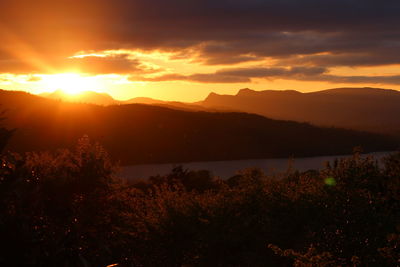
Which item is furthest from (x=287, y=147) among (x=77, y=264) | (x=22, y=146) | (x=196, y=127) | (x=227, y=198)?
(x=77, y=264)

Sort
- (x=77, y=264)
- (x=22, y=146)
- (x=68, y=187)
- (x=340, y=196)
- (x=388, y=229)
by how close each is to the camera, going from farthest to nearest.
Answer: (x=22, y=146), (x=68, y=187), (x=340, y=196), (x=388, y=229), (x=77, y=264)

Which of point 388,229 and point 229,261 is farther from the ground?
point 388,229

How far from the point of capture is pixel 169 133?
10331 centimetres

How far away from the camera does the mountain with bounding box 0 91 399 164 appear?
286 ft

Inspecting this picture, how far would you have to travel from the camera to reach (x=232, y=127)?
113 m

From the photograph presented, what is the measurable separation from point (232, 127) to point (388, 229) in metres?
101

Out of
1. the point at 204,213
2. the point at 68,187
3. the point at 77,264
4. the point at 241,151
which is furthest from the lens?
the point at 241,151

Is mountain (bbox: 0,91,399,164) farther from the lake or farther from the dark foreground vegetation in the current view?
the dark foreground vegetation

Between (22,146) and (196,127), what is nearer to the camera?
(22,146)

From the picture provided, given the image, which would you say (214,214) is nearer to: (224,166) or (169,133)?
(224,166)

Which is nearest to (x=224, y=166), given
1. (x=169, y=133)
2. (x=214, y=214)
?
(x=169, y=133)

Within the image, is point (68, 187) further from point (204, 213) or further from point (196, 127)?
point (196, 127)

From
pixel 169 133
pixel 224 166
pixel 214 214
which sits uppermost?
pixel 214 214

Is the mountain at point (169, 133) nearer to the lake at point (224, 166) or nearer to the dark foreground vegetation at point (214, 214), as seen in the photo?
the lake at point (224, 166)
